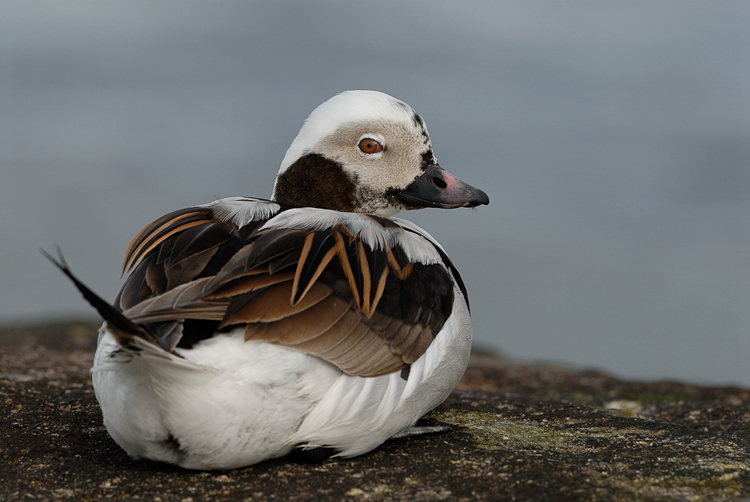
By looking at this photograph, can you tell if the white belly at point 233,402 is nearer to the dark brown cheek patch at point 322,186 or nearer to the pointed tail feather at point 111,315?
the pointed tail feather at point 111,315

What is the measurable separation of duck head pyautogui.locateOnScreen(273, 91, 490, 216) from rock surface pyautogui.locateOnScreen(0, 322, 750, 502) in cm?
161

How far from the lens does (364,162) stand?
5457 millimetres

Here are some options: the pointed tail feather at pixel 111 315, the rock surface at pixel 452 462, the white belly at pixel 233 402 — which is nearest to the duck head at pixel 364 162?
the rock surface at pixel 452 462

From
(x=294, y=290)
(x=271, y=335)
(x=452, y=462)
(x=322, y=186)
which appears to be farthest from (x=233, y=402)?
(x=322, y=186)

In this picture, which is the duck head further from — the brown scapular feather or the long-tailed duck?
the brown scapular feather

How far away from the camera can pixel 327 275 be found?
13.2 feet

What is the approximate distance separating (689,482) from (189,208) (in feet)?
10.8

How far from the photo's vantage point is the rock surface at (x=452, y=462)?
3.70m

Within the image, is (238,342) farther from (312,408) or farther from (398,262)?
(398,262)

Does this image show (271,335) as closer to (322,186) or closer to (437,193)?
(322,186)

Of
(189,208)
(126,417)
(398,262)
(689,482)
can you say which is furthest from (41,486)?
(689,482)

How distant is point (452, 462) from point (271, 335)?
1286mm

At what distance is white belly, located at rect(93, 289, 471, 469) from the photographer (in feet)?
11.4

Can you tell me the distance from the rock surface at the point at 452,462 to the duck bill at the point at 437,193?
60.5 inches
